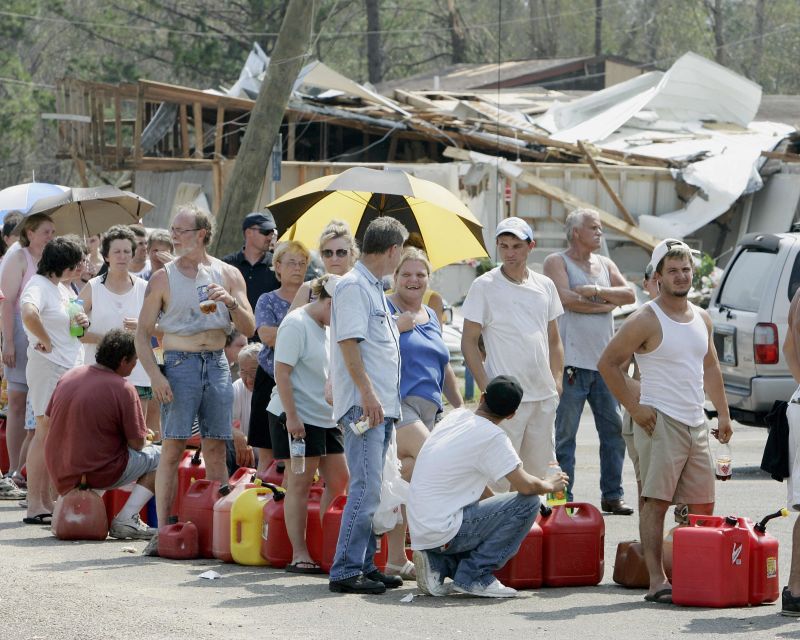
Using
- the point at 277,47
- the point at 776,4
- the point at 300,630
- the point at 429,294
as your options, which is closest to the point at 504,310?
the point at 429,294

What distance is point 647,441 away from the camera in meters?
7.96

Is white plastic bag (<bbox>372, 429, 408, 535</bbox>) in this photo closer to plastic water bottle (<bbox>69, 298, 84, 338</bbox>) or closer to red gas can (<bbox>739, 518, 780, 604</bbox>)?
red gas can (<bbox>739, 518, 780, 604</bbox>)

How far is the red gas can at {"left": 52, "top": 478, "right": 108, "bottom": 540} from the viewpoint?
32.1ft

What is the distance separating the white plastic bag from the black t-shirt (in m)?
2.79

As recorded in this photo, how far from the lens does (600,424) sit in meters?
11.0

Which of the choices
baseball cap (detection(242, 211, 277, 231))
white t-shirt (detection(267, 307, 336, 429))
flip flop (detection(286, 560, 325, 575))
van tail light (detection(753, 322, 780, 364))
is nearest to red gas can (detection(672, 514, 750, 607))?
flip flop (detection(286, 560, 325, 575))

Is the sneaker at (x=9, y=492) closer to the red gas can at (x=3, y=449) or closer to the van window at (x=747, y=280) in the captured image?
the red gas can at (x=3, y=449)

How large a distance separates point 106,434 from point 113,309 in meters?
1.58

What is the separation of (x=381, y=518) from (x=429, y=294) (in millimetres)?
2131

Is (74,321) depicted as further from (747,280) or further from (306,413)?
(747,280)

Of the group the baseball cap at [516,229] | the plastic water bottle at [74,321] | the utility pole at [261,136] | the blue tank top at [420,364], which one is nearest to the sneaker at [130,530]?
the plastic water bottle at [74,321]

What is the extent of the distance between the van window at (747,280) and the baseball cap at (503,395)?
5.67 m

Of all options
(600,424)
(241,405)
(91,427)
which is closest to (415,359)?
(241,405)

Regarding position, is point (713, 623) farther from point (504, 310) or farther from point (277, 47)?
point (277, 47)
